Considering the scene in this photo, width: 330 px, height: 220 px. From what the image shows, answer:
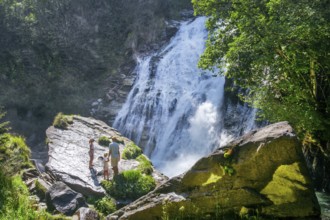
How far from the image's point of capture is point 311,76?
15414mm

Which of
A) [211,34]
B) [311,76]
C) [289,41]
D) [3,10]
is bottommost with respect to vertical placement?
[311,76]

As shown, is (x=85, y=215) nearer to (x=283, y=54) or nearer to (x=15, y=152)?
(x=15, y=152)

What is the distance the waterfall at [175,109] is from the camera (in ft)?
96.0

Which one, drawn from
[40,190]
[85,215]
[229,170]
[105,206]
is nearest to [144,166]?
[105,206]

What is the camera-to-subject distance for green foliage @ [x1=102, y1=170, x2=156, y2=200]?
15852 millimetres

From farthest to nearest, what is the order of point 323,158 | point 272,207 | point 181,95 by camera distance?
point 181,95
point 323,158
point 272,207

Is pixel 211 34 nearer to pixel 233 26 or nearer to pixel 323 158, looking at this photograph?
pixel 233 26

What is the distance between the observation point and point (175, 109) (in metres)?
33.3

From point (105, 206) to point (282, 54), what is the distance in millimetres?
8992

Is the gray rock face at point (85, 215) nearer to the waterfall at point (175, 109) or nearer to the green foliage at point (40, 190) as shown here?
the green foliage at point (40, 190)

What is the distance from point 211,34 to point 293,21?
6246 mm

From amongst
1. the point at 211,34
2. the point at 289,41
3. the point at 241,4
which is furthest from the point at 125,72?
the point at 289,41

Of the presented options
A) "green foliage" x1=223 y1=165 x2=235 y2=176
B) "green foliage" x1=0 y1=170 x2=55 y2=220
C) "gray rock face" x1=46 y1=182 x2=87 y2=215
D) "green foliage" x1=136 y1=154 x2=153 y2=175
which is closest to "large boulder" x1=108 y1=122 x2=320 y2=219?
"green foliage" x1=223 y1=165 x2=235 y2=176

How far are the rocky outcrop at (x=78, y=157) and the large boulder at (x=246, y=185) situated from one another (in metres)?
7.47
